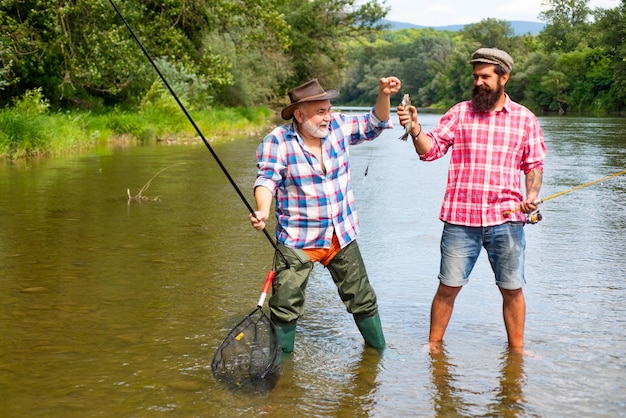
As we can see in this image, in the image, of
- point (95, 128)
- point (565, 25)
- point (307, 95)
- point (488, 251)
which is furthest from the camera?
point (565, 25)

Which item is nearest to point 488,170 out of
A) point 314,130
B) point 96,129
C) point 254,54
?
point 314,130

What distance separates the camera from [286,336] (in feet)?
17.4

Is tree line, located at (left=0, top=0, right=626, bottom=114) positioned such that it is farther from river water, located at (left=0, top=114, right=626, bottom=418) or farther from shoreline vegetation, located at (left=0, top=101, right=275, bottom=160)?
river water, located at (left=0, top=114, right=626, bottom=418)

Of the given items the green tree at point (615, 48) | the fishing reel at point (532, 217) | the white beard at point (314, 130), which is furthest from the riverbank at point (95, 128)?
the green tree at point (615, 48)

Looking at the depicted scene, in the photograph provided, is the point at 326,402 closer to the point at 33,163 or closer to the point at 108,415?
the point at 108,415

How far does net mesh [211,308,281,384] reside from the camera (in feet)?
16.0

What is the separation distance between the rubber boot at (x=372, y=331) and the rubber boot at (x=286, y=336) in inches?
16.8

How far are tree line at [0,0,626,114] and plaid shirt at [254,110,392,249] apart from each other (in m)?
14.7

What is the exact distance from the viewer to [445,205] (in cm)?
542

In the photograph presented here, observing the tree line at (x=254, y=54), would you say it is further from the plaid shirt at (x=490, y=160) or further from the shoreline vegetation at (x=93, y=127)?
the plaid shirt at (x=490, y=160)

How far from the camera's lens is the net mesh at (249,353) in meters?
4.89

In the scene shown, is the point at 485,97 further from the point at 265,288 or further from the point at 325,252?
the point at 265,288

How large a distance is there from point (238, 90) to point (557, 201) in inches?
1112

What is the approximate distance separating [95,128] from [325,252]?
19581mm
